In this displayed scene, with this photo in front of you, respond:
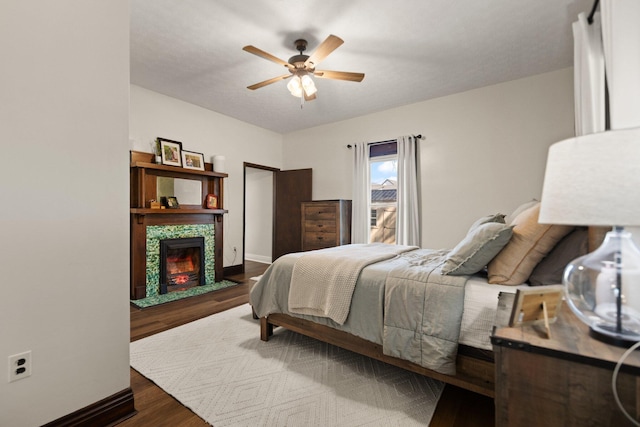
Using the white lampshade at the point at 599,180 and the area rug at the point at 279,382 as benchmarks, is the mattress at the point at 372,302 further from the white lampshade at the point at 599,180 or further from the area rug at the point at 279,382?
the white lampshade at the point at 599,180

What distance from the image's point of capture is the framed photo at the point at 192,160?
159 inches

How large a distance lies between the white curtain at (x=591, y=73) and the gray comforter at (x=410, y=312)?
4.11 feet

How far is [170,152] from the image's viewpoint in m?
3.87

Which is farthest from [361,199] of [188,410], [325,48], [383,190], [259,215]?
[188,410]

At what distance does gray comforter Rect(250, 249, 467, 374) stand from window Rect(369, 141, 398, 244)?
268 cm

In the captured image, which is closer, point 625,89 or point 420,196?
point 625,89

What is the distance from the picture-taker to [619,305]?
795 mm

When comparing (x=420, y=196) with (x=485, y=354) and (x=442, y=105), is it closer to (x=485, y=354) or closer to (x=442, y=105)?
(x=442, y=105)

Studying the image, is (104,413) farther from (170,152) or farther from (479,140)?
(479,140)

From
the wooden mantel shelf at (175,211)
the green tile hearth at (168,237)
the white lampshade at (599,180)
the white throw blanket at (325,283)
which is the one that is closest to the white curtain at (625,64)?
the white lampshade at (599,180)

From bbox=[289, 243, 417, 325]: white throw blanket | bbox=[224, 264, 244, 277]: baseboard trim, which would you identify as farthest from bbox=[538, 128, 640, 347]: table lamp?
bbox=[224, 264, 244, 277]: baseboard trim

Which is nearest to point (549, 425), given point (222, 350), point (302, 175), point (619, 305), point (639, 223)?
point (619, 305)

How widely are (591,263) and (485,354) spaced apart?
0.73m

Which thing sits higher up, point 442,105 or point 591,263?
point 442,105
